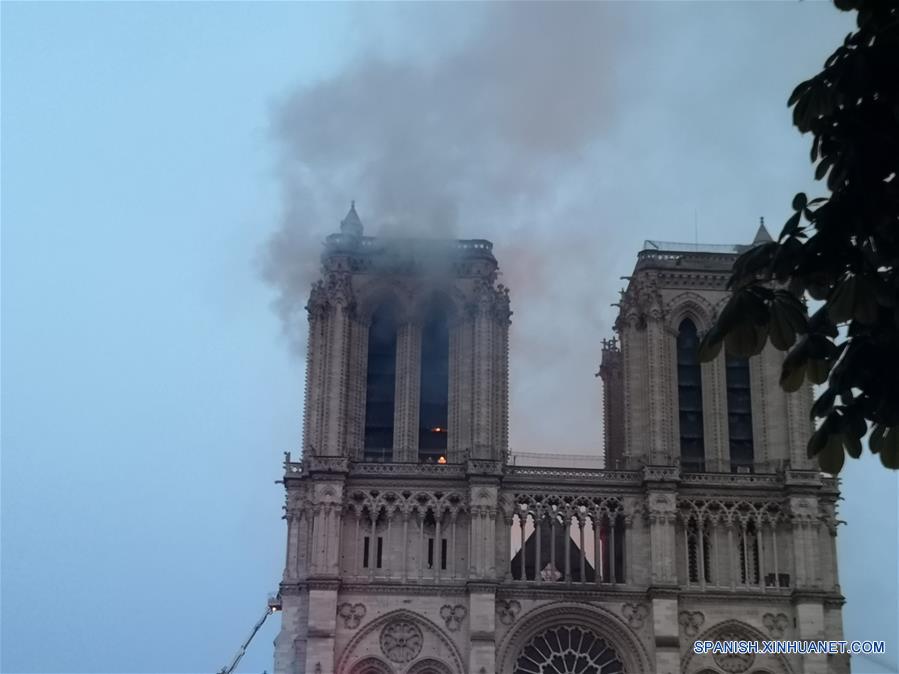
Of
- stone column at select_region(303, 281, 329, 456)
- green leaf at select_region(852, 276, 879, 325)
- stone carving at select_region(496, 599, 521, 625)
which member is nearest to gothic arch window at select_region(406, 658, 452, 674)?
stone carving at select_region(496, 599, 521, 625)

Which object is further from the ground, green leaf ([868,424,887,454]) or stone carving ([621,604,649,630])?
stone carving ([621,604,649,630])

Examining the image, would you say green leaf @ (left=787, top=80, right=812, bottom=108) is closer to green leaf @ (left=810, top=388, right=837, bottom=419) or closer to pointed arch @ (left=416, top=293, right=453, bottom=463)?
green leaf @ (left=810, top=388, right=837, bottom=419)

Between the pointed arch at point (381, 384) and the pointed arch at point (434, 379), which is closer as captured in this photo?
the pointed arch at point (381, 384)

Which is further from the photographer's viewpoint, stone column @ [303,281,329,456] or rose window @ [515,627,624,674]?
stone column @ [303,281,329,456]

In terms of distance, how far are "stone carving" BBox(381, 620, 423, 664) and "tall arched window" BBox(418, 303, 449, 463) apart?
6.80 m

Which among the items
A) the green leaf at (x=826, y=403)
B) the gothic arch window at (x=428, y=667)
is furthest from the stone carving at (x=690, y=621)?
the green leaf at (x=826, y=403)

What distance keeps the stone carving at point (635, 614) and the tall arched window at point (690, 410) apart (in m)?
6.28

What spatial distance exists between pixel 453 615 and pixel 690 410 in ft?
43.6

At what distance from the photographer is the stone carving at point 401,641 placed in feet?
168

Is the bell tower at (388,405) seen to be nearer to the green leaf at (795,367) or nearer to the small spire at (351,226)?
the small spire at (351,226)

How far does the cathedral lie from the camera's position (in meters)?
51.6

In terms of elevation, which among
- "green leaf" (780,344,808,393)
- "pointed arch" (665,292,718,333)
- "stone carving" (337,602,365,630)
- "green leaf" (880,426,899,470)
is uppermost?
"pointed arch" (665,292,718,333)

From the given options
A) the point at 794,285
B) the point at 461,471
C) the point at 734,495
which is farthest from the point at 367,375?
the point at 794,285

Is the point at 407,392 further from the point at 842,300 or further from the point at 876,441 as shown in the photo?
the point at 842,300
